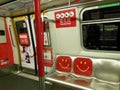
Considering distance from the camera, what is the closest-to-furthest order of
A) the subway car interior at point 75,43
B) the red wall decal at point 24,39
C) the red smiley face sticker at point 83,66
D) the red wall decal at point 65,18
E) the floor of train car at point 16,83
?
the subway car interior at point 75,43 → the red smiley face sticker at point 83,66 → the red wall decal at point 65,18 → the floor of train car at point 16,83 → the red wall decal at point 24,39

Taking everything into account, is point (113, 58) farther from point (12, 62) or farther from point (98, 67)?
point (12, 62)

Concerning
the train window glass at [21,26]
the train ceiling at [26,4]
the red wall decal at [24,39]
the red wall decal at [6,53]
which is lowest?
the red wall decal at [6,53]

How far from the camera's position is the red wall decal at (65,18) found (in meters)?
2.35

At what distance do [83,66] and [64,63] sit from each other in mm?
385

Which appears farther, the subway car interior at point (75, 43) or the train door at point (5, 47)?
the train door at point (5, 47)

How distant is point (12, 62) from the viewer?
400cm

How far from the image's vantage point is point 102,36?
211cm

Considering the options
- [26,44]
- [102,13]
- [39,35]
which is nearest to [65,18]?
[102,13]

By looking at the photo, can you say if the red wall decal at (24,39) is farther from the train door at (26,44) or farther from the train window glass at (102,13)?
the train window glass at (102,13)

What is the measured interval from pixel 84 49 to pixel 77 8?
0.74m

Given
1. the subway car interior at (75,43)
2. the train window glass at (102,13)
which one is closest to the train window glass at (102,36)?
the subway car interior at (75,43)

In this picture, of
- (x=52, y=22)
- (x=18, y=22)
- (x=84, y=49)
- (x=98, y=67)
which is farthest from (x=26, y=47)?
(x=98, y=67)

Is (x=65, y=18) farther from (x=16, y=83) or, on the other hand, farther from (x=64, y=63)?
(x=16, y=83)

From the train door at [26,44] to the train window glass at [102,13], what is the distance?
5.50 ft
